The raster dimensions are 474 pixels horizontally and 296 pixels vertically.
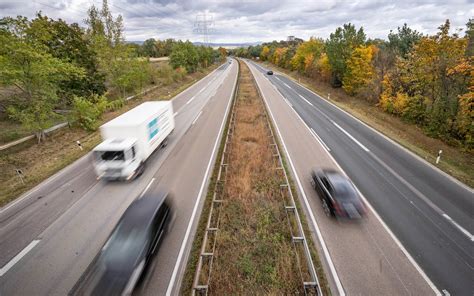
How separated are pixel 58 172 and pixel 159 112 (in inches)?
315

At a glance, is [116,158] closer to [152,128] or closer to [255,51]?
[152,128]

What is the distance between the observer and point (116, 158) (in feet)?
43.3

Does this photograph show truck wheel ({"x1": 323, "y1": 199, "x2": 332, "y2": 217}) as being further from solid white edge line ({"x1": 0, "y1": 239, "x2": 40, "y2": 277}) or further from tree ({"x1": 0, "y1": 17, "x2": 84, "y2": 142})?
tree ({"x1": 0, "y1": 17, "x2": 84, "y2": 142})

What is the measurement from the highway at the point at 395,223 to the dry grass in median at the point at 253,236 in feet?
5.75

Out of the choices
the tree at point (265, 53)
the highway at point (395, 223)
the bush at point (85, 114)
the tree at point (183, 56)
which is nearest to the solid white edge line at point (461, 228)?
the highway at point (395, 223)

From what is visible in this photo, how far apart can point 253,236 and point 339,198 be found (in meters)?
4.47

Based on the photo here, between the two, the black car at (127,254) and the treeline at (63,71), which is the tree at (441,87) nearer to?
the black car at (127,254)

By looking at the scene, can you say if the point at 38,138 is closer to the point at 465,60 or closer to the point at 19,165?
the point at 19,165

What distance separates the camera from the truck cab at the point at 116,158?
1301 centimetres

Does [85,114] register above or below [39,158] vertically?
above

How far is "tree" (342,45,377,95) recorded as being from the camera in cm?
3378

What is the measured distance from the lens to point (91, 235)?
1038 centimetres

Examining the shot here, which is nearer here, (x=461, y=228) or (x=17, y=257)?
(x=17, y=257)

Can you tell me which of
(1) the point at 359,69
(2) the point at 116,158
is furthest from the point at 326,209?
(1) the point at 359,69
